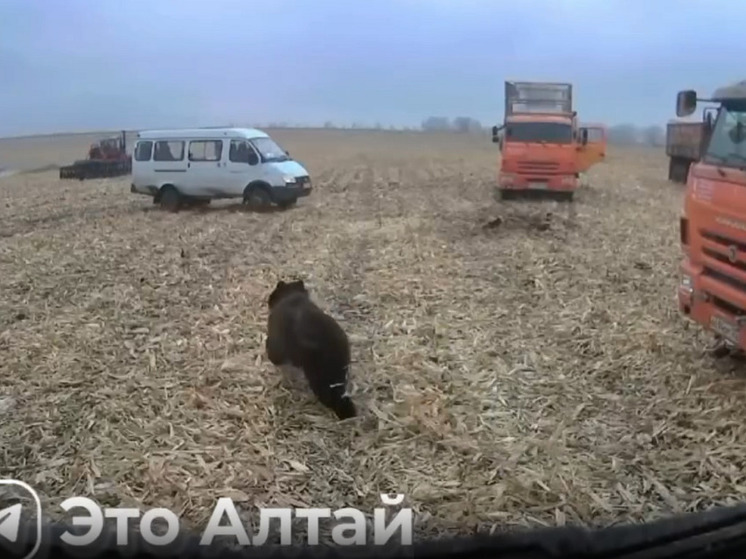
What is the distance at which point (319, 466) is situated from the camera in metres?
2.39

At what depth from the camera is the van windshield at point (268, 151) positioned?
37.7ft

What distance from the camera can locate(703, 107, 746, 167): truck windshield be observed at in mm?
3312

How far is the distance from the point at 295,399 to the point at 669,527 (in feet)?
5.19

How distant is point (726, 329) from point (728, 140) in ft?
2.40

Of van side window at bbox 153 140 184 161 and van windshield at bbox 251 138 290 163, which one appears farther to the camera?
van windshield at bbox 251 138 290 163

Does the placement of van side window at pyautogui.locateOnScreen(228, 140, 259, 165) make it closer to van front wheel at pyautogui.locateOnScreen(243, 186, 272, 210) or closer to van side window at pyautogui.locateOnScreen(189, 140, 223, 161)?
van side window at pyautogui.locateOnScreen(189, 140, 223, 161)

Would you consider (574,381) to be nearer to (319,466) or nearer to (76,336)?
(319,466)

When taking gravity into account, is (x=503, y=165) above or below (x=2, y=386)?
above

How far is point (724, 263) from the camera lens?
3.37 metres

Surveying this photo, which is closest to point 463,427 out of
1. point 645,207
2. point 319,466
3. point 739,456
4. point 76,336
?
point 319,466

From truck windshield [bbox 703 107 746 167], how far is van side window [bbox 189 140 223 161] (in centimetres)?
837

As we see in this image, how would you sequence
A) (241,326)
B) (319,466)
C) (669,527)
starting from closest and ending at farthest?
(669,527), (319,466), (241,326)

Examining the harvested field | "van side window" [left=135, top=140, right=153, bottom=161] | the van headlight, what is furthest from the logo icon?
"van side window" [left=135, top=140, right=153, bottom=161]

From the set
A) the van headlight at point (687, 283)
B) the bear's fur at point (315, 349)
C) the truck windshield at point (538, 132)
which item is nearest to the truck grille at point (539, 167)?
the truck windshield at point (538, 132)
